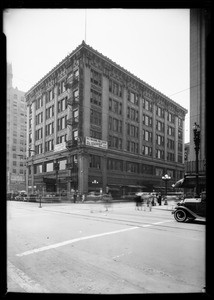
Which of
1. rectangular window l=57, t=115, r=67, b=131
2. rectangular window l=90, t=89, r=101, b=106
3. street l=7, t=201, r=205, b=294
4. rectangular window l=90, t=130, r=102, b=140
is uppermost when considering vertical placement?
rectangular window l=90, t=89, r=101, b=106

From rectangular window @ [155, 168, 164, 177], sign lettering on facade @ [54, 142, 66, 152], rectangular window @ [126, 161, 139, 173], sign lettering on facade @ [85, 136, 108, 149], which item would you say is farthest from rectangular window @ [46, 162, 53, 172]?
rectangular window @ [155, 168, 164, 177]

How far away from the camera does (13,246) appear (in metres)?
7.29

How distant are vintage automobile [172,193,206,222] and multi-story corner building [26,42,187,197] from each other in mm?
24992

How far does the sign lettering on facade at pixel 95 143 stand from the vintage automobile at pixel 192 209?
27108mm

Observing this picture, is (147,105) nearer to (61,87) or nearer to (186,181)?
(61,87)

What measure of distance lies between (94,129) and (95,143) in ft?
9.24

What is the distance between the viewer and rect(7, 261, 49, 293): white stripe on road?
4131 millimetres

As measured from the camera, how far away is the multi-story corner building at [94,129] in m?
39.7

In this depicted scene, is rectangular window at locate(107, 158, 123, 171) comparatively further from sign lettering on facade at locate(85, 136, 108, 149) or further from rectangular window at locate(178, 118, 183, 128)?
rectangular window at locate(178, 118, 183, 128)

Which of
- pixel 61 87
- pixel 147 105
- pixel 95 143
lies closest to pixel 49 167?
pixel 95 143

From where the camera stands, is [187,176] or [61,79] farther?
[61,79]

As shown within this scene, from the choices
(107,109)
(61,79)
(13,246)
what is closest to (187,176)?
(13,246)
